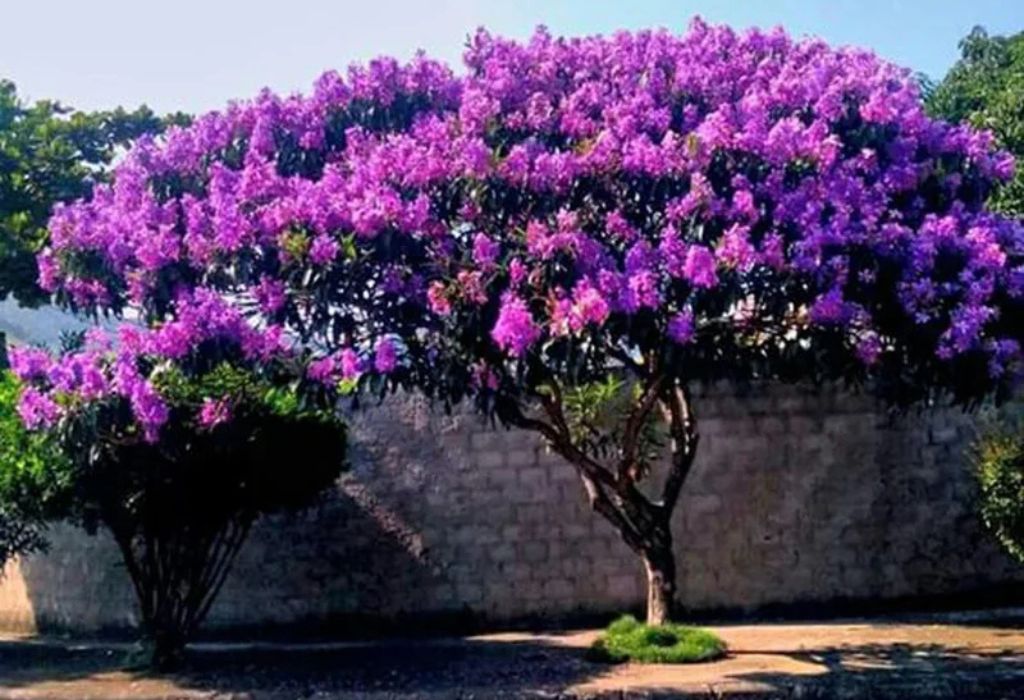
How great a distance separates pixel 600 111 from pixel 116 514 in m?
4.62

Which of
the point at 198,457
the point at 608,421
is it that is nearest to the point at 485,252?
the point at 198,457

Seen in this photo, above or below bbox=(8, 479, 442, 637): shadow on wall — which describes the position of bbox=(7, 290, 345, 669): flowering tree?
above

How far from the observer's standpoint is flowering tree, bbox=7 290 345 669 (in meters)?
7.20

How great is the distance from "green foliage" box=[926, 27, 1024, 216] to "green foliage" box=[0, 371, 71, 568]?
825 centimetres

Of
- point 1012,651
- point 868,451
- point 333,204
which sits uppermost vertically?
point 333,204

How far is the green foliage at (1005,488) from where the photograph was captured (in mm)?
9266

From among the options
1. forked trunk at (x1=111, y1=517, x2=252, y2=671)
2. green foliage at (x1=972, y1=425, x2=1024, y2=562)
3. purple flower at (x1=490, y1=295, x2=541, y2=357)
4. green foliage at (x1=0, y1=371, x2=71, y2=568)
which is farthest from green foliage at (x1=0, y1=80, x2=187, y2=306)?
green foliage at (x1=972, y1=425, x2=1024, y2=562)

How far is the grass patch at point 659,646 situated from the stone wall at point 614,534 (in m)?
1.98

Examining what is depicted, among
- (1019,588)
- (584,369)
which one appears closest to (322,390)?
(584,369)

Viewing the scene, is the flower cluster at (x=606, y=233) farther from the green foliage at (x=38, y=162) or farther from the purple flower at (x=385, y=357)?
the green foliage at (x=38, y=162)

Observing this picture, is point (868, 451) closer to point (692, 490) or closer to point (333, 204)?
point (692, 490)

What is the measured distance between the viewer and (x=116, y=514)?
8688 mm

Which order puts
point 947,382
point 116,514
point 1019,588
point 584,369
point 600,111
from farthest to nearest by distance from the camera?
point 1019,588 < point 116,514 < point 600,111 < point 947,382 < point 584,369

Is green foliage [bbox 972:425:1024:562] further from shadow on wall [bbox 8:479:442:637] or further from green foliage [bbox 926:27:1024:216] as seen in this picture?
shadow on wall [bbox 8:479:442:637]
